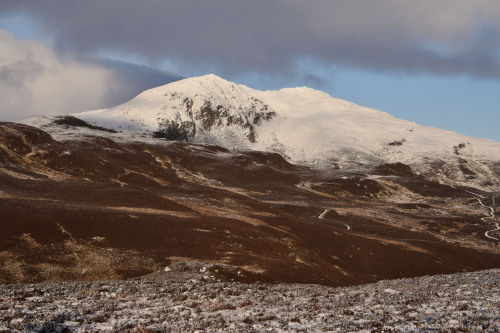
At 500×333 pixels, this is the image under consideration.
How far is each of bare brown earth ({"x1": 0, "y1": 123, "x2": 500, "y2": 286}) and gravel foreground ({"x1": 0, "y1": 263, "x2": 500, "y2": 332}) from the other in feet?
24.6

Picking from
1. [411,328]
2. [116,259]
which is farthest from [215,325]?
[116,259]

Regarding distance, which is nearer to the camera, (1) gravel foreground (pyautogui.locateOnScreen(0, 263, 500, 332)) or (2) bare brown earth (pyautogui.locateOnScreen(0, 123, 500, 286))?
(1) gravel foreground (pyautogui.locateOnScreen(0, 263, 500, 332))

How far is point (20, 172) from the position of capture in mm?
96688

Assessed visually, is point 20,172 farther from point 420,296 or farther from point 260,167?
point 260,167

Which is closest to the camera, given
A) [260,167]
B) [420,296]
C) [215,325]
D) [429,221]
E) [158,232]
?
[215,325]

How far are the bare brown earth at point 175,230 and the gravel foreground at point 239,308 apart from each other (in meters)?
7.50

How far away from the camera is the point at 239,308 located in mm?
27281

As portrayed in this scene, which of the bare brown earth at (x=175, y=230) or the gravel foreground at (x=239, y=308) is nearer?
the gravel foreground at (x=239, y=308)

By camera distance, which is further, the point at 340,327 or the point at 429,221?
the point at 429,221

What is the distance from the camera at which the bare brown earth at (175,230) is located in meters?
42.8

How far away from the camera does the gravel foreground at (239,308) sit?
20.9 m

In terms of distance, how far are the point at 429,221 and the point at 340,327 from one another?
4561 inches

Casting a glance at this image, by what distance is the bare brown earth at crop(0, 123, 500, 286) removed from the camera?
140 ft

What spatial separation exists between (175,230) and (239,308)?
26.9 metres
